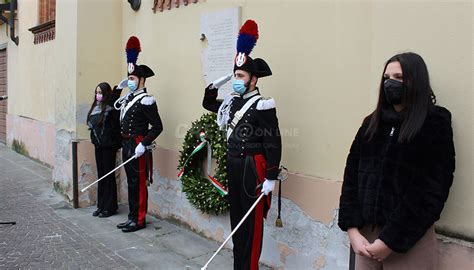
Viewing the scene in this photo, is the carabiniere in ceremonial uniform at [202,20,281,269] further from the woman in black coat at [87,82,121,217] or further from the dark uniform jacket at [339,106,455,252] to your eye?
the woman in black coat at [87,82,121,217]

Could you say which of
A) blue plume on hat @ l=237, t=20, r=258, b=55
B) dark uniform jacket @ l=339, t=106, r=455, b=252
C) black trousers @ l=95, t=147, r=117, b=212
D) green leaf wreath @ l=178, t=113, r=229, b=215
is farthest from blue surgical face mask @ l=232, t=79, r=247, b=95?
A: black trousers @ l=95, t=147, r=117, b=212

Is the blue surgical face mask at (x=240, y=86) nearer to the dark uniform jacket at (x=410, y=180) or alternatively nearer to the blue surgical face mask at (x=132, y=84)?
the dark uniform jacket at (x=410, y=180)

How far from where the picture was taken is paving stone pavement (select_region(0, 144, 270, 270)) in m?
4.26

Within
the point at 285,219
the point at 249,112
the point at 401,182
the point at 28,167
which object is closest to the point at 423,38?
the point at 401,182

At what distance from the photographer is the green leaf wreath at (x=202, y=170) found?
14.4 feet

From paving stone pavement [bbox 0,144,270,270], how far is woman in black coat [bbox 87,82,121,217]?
25 centimetres

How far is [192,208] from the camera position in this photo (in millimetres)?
5148

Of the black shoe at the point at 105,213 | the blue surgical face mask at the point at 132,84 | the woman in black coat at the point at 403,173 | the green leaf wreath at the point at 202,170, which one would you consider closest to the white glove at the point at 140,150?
the green leaf wreath at the point at 202,170

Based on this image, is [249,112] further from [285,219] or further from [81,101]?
[81,101]

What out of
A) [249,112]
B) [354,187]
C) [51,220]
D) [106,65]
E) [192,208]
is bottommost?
[51,220]

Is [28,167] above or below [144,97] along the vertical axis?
below

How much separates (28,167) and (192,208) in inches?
229

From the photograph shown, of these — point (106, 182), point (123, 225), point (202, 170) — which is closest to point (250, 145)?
point (202, 170)

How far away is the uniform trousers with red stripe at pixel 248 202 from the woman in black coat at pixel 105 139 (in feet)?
8.69
